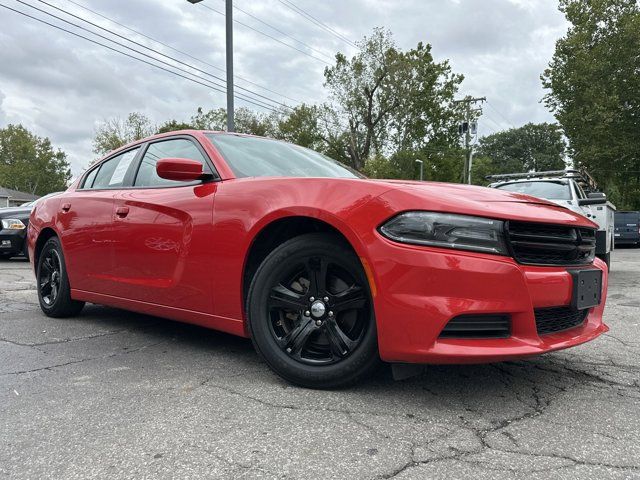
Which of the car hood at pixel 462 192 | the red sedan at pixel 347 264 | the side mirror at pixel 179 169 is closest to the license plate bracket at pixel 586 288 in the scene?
the red sedan at pixel 347 264

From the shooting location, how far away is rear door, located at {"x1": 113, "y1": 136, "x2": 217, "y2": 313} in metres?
3.04

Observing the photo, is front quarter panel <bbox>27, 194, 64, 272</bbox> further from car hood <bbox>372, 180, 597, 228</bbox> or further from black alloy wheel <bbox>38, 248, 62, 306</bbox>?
car hood <bbox>372, 180, 597, 228</bbox>

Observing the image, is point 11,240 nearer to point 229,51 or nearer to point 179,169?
point 229,51

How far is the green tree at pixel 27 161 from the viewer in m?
72.8

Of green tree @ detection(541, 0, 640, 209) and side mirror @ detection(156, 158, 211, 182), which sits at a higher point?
green tree @ detection(541, 0, 640, 209)

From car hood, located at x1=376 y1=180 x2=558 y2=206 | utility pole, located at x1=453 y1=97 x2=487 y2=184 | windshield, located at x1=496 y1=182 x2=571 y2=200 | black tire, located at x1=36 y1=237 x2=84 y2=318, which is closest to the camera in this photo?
car hood, located at x1=376 y1=180 x2=558 y2=206

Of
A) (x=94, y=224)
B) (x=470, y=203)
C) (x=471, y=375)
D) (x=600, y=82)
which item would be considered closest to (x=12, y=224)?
(x=94, y=224)

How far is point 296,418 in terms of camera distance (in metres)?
2.23

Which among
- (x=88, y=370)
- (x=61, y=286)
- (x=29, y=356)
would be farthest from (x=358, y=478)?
(x=61, y=286)

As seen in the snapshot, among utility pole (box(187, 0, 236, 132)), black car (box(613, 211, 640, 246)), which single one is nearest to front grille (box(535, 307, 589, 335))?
utility pole (box(187, 0, 236, 132))

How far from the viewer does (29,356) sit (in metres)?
3.31

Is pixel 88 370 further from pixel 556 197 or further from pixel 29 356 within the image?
pixel 556 197

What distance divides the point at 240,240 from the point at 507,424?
61.5 inches

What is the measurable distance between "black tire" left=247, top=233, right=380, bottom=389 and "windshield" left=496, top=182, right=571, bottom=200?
6.62m
